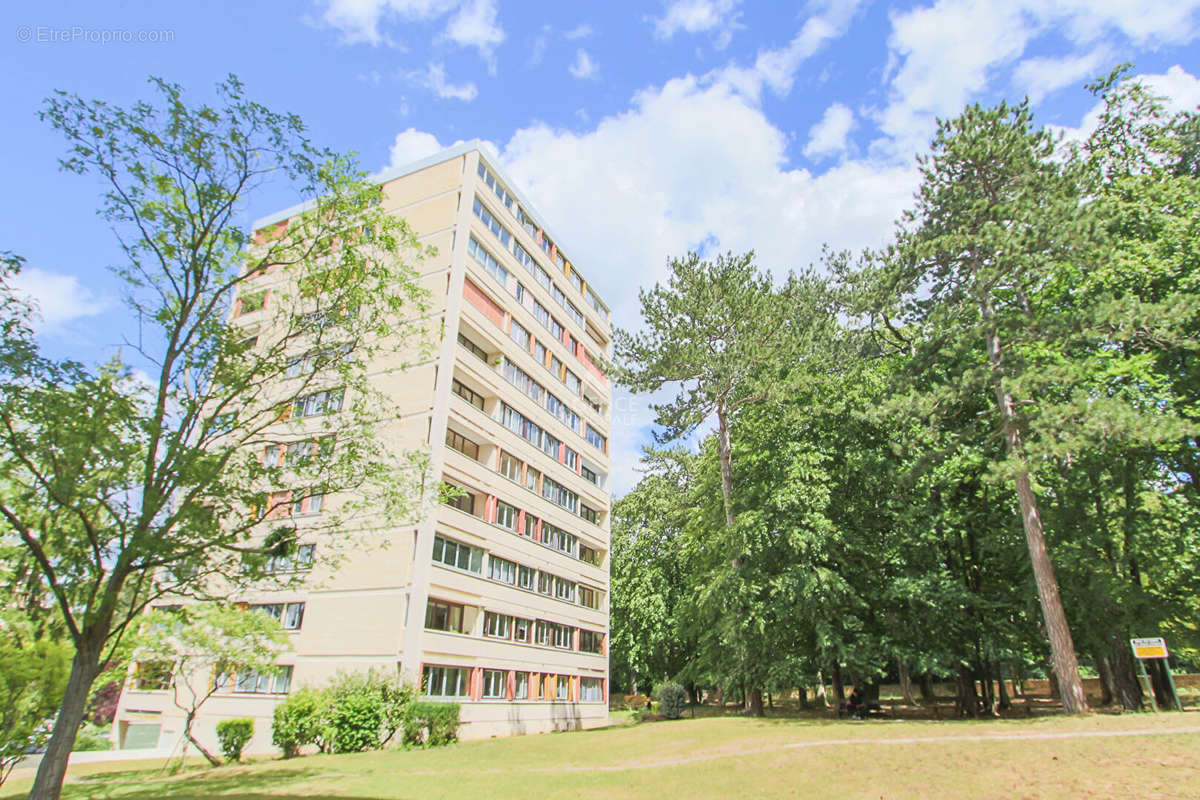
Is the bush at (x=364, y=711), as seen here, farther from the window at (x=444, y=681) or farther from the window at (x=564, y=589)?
the window at (x=564, y=589)

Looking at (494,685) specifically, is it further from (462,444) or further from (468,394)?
(468,394)

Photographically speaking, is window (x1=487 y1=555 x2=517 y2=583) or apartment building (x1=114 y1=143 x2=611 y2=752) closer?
apartment building (x1=114 y1=143 x2=611 y2=752)

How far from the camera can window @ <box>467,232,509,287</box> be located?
33.9m

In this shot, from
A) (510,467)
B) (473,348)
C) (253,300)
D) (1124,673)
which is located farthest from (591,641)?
(253,300)

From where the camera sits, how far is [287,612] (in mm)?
27125

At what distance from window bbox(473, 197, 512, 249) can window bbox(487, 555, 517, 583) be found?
1826 centimetres

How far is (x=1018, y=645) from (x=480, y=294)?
94.5 feet

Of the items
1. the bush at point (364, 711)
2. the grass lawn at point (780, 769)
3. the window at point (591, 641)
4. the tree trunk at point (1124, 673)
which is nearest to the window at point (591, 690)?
the window at point (591, 641)

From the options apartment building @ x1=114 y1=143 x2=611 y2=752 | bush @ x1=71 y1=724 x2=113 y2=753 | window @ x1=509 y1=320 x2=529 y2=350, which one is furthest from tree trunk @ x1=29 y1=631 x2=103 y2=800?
window @ x1=509 y1=320 x2=529 y2=350

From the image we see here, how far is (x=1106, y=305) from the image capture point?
729 inches

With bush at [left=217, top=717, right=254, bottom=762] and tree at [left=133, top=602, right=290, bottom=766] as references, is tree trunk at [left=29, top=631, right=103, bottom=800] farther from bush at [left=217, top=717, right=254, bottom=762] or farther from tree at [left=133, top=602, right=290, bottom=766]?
bush at [left=217, top=717, right=254, bottom=762]

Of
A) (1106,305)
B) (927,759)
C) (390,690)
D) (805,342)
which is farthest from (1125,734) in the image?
(390,690)

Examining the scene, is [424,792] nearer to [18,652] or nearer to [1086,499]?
[18,652]

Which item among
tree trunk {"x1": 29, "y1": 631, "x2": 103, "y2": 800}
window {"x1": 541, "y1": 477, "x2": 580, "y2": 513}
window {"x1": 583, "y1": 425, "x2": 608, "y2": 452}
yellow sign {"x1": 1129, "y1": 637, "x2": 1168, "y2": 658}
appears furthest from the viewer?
window {"x1": 583, "y1": 425, "x2": 608, "y2": 452}
